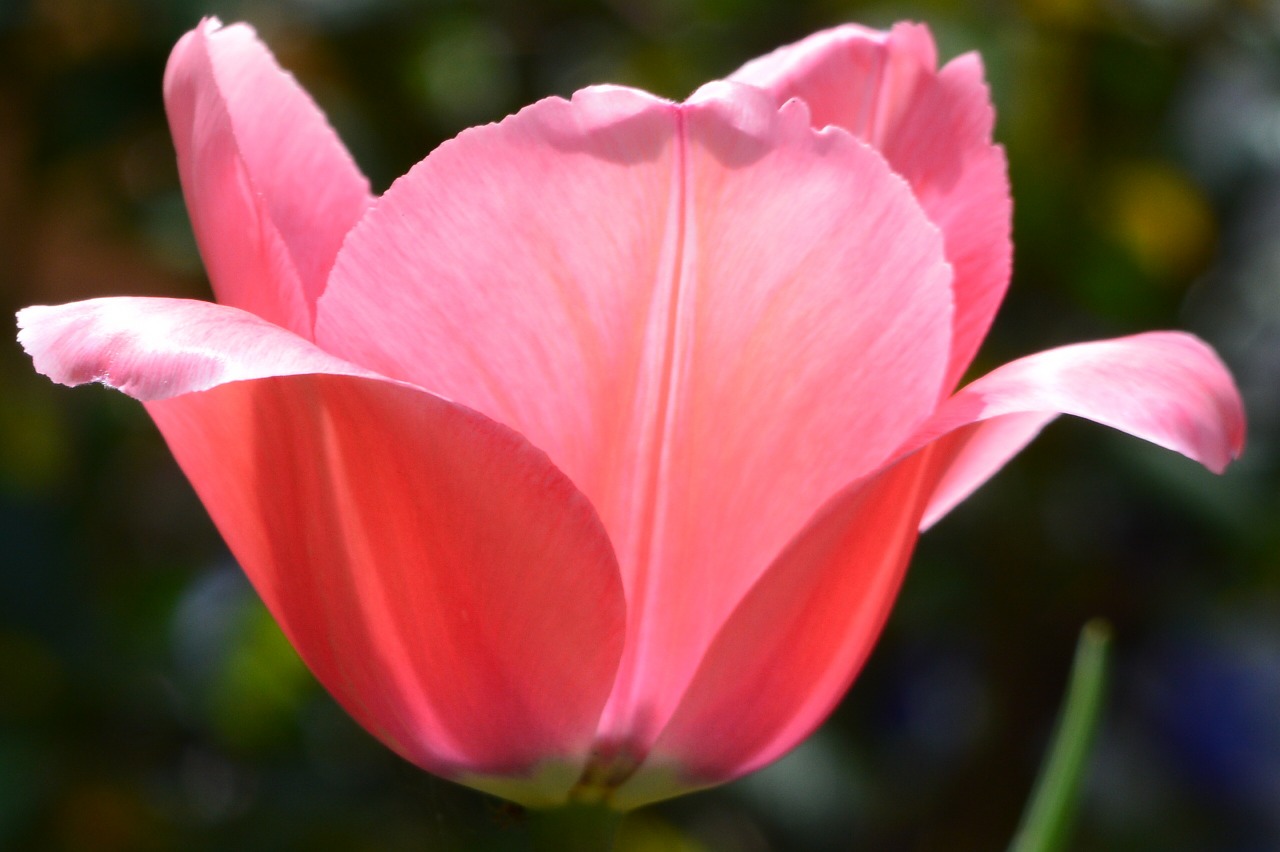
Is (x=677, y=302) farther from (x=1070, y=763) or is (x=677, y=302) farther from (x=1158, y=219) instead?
(x=1158, y=219)

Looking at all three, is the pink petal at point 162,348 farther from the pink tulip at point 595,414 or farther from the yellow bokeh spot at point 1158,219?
the yellow bokeh spot at point 1158,219

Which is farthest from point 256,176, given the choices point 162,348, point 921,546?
point 921,546

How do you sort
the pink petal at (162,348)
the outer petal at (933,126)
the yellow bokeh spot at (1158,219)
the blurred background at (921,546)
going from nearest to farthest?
the pink petal at (162,348)
the outer petal at (933,126)
the blurred background at (921,546)
the yellow bokeh spot at (1158,219)

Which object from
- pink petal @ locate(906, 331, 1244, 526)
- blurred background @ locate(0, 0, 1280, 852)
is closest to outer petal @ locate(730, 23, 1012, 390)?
pink petal @ locate(906, 331, 1244, 526)

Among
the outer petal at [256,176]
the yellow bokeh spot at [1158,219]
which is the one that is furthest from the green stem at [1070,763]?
the yellow bokeh spot at [1158,219]

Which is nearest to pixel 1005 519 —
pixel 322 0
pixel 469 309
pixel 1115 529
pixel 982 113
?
pixel 1115 529

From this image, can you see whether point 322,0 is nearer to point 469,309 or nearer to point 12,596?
point 12,596

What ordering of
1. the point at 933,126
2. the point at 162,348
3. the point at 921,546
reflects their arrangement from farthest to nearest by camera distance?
the point at 921,546, the point at 933,126, the point at 162,348
